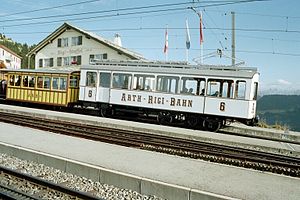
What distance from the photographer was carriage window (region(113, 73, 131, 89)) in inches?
719

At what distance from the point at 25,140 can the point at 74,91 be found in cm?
1162

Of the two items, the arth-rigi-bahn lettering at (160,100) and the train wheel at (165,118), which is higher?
the arth-rigi-bahn lettering at (160,100)

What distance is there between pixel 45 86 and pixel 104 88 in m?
5.40

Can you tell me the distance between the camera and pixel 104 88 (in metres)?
19.0

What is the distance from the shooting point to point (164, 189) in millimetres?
5980

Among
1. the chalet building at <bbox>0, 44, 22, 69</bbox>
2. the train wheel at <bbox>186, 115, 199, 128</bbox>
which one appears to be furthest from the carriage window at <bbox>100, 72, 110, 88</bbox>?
the chalet building at <bbox>0, 44, 22, 69</bbox>

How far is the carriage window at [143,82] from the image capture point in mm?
17578

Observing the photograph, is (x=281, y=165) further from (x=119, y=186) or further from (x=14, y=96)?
(x=14, y=96)

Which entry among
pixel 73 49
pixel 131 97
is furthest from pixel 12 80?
pixel 73 49

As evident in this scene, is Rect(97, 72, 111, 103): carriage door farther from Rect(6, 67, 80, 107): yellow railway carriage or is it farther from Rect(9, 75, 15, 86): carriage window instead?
Rect(9, 75, 15, 86): carriage window

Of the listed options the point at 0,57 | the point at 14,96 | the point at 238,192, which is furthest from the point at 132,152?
the point at 0,57

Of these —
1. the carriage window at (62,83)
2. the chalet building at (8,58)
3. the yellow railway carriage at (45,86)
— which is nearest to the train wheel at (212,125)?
the yellow railway carriage at (45,86)

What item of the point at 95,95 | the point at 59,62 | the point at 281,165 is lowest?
the point at 281,165

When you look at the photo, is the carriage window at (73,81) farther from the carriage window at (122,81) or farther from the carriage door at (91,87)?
the carriage window at (122,81)
